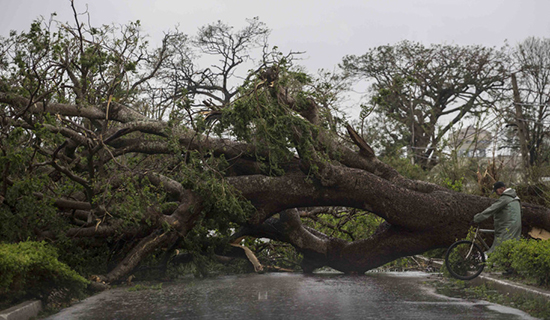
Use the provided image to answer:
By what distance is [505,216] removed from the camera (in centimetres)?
1112

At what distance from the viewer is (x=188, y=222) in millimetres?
12516

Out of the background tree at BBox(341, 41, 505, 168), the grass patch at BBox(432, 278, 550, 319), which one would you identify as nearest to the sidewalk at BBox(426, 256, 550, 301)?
the grass patch at BBox(432, 278, 550, 319)

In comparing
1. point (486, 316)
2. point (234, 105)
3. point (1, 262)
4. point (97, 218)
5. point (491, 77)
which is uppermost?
point (491, 77)

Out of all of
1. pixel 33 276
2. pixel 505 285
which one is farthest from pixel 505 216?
pixel 33 276

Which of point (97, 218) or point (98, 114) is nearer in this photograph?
point (97, 218)

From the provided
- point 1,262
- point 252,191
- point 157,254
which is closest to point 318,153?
point 252,191

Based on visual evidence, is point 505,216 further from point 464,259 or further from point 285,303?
point 285,303

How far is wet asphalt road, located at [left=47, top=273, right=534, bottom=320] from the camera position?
7387mm

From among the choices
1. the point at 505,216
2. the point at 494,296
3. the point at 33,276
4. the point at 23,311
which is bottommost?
the point at 494,296

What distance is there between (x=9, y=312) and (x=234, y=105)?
595cm

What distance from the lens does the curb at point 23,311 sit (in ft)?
21.9

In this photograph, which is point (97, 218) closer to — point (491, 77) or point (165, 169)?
point (165, 169)

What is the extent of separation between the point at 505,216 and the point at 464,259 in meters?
1.11

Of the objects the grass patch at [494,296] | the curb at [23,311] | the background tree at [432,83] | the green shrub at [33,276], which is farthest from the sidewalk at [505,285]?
the background tree at [432,83]
